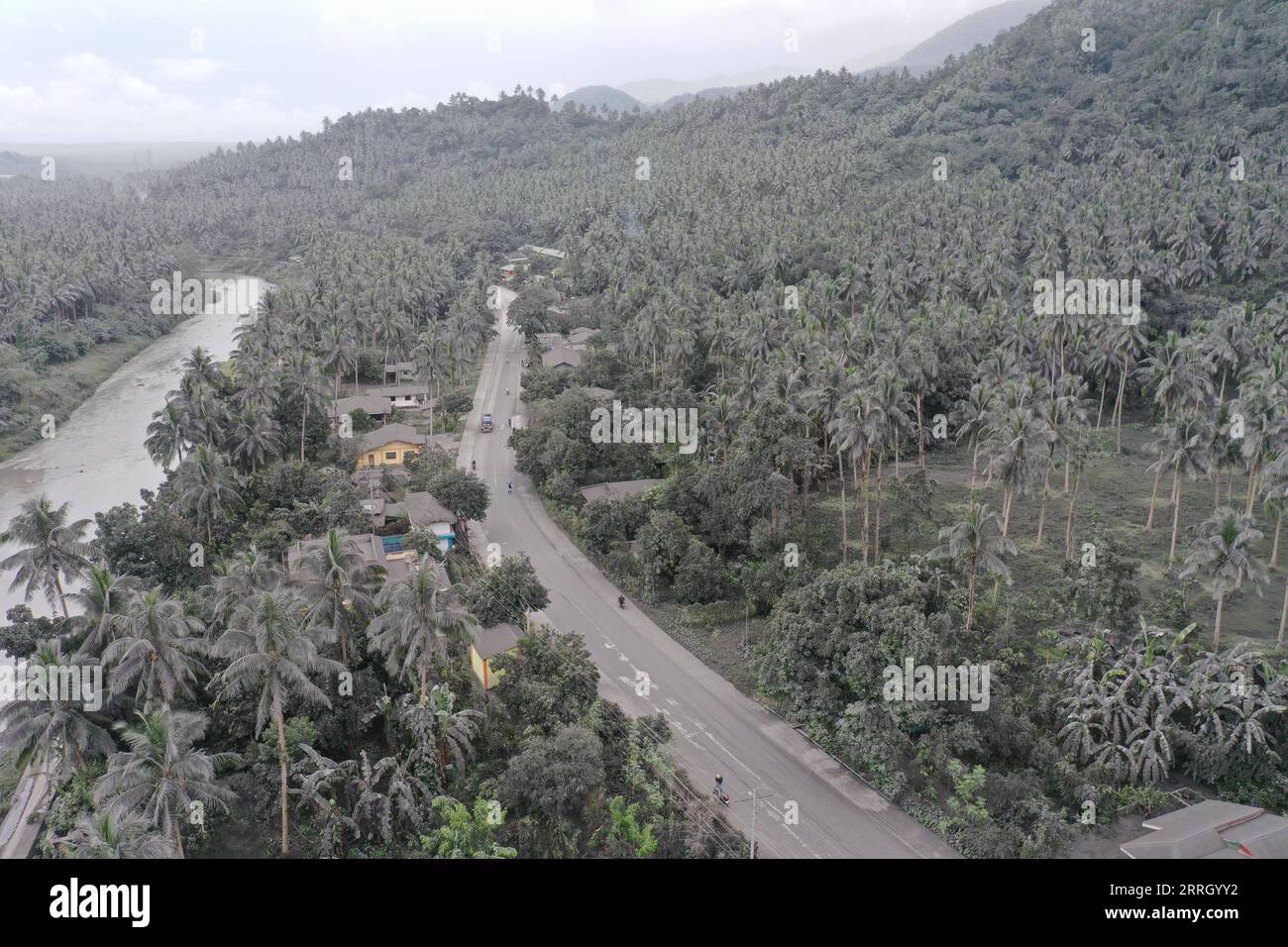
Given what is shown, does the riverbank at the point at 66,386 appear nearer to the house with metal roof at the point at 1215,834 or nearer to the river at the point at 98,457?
the river at the point at 98,457

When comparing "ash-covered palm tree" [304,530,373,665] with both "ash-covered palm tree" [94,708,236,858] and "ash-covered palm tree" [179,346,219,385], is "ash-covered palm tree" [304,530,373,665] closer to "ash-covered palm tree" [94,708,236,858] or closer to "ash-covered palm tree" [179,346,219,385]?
"ash-covered palm tree" [94,708,236,858]

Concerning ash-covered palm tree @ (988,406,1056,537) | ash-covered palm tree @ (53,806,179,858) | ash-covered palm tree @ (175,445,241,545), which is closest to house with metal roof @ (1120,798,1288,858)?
ash-covered palm tree @ (988,406,1056,537)

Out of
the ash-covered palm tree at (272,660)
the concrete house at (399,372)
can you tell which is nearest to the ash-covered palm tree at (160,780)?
the ash-covered palm tree at (272,660)

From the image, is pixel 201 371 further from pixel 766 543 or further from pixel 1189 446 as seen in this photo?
pixel 1189 446

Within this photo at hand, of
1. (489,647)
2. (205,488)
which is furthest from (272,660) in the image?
(205,488)

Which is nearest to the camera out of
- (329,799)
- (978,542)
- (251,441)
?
(329,799)

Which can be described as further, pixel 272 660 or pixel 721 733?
pixel 721 733
